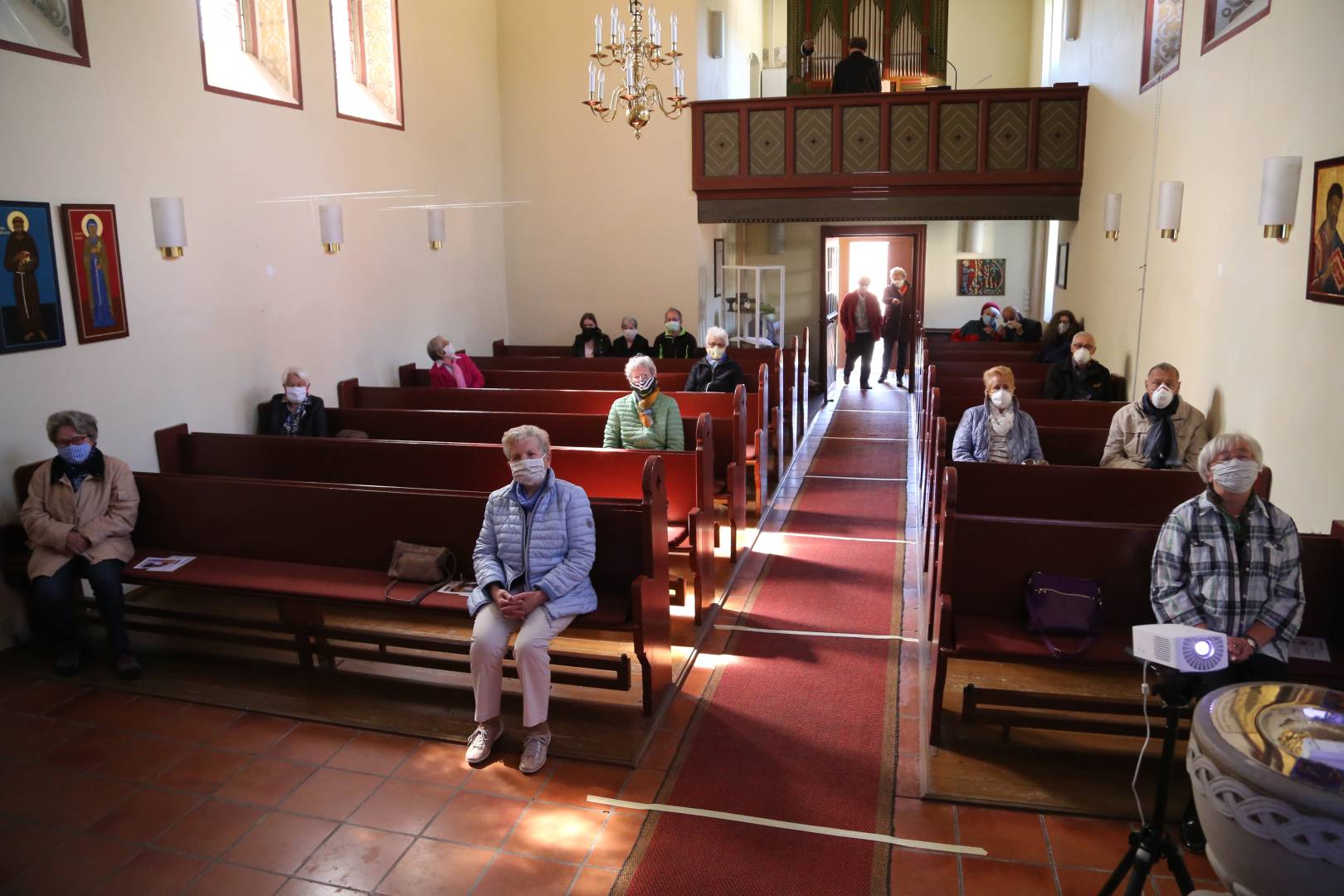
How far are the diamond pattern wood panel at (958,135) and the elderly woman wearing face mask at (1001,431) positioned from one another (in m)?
4.22

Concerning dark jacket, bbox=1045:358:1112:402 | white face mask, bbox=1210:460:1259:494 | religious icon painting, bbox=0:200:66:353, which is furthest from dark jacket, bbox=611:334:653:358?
white face mask, bbox=1210:460:1259:494

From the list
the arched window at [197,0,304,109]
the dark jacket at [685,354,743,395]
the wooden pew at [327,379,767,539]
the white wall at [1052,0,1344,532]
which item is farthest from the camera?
the dark jacket at [685,354,743,395]

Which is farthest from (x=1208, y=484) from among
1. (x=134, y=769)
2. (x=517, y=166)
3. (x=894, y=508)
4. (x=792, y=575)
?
(x=517, y=166)

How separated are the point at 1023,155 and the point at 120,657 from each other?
816 cm

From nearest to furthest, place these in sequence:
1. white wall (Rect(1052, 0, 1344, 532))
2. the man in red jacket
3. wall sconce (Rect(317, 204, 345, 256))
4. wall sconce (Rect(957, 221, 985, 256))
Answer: white wall (Rect(1052, 0, 1344, 532)) < wall sconce (Rect(317, 204, 345, 256)) < the man in red jacket < wall sconce (Rect(957, 221, 985, 256))

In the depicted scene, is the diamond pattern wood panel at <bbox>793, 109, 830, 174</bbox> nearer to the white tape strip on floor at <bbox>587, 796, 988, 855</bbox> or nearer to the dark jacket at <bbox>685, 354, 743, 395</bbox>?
the dark jacket at <bbox>685, 354, 743, 395</bbox>

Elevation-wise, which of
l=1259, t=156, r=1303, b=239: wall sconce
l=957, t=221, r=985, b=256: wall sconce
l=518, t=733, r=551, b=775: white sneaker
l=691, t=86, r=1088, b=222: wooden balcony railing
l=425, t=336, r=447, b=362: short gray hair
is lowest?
l=518, t=733, r=551, b=775: white sneaker

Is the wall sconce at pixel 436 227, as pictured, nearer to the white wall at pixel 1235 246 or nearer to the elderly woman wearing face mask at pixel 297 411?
the elderly woman wearing face mask at pixel 297 411

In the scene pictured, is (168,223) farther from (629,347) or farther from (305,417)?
(629,347)

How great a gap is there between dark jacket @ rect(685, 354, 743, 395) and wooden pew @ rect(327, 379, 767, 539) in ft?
0.80

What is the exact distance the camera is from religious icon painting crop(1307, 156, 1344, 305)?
12.6 ft

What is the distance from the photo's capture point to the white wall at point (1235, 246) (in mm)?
4078

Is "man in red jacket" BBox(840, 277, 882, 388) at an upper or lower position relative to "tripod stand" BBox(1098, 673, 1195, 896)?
upper

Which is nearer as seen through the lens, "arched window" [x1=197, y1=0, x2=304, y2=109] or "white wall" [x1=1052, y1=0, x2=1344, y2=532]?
"white wall" [x1=1052, y1=0, x2=1344, y2=532]
